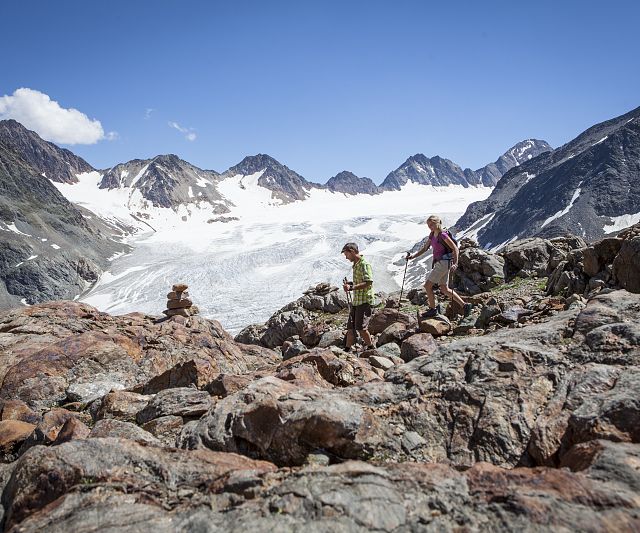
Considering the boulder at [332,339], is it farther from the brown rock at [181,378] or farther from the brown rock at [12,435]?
the brown rock at [12,435]

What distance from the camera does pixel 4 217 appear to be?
120750 mm

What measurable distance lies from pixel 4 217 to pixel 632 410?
5880 inches

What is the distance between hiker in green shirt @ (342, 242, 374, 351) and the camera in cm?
977

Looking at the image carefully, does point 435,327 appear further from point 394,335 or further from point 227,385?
point 227,385

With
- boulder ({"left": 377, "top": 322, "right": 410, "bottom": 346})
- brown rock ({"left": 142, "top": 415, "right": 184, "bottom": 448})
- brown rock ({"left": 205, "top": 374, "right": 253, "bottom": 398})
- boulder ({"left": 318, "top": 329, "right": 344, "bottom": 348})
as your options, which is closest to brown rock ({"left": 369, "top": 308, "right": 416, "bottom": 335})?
boulder ({"left": 318, "top": 329, "right": 344, "bottom": 348})

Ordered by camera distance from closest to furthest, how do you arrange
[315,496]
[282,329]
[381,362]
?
[315,496]
[381,362]
[282,329]

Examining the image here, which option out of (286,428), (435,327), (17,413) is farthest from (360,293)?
(17,413)

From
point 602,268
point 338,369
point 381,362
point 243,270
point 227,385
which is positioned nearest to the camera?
point 227,385

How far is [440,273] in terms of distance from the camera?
10711mm

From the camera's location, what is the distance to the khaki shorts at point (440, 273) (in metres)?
10.5

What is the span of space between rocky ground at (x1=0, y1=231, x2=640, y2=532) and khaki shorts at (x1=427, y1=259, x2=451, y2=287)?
4.04 metres

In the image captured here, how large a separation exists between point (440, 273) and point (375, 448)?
283 inches

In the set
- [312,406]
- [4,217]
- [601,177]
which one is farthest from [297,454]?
[601,177]

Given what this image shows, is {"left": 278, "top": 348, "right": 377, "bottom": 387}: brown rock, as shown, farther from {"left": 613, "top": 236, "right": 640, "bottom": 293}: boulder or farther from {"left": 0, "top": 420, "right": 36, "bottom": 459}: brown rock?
{"left": 613, "top": 236, "right": 640, "bottom": 293}: boulder
